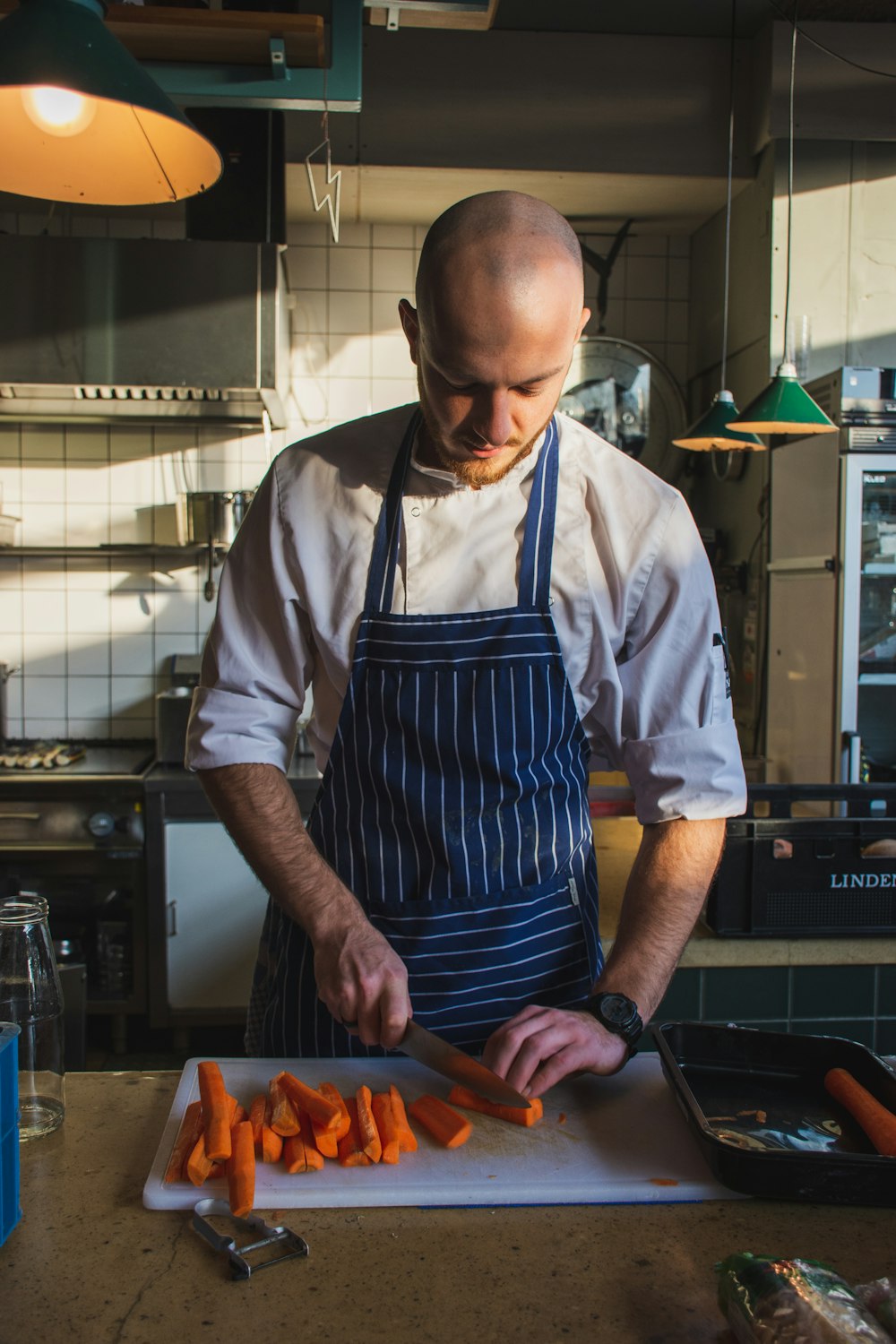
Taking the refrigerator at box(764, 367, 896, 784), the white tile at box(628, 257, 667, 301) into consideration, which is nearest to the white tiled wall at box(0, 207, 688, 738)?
the white tile at box(628, 257, 667, 301)

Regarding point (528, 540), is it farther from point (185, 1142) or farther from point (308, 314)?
point (308, 314)

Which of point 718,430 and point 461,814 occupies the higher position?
point 718,430

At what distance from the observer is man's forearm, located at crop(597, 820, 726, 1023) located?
130 centimetres

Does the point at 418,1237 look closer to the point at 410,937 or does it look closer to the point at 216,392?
the point at 410,937

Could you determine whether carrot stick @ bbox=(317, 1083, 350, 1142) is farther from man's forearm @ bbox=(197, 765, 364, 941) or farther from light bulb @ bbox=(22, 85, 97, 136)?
light bulb @ bbox=(22, 85, 97, 136)

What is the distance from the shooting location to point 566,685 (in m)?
1.40

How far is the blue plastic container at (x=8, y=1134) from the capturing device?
0.91m

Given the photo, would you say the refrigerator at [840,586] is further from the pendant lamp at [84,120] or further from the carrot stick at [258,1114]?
the carrot stick at [258,1114]

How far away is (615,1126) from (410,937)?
1.07ft

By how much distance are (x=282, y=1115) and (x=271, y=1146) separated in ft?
0.13

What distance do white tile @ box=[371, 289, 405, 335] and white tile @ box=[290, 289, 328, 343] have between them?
0.60ft

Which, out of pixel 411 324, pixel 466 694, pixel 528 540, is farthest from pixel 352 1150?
pixel 411 324

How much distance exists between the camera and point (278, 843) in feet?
4.43

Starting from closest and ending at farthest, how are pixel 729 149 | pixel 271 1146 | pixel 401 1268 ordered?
1. pixel 401 1268
2. pixel 271 1146
3. pixel 729 149
